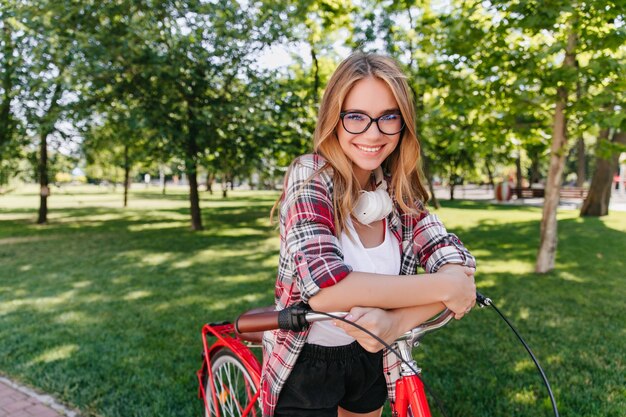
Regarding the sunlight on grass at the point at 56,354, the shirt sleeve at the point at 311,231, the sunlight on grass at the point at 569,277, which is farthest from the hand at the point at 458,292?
the sunlight on grass at the point at 569,277

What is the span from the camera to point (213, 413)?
2.54 metres

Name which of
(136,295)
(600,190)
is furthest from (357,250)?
(600,190)

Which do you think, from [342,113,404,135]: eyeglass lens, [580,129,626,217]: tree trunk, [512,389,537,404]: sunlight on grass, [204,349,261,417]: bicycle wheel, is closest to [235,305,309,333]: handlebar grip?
[342,113,404,135]: eyeglass lens

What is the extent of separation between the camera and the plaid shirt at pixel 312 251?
52.5 inches

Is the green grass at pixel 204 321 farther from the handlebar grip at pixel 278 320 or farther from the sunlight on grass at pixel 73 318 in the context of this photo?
the handlebar grip at pixel 278 320

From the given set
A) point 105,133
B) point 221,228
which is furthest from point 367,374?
point 105,133

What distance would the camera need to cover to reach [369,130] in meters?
1.50

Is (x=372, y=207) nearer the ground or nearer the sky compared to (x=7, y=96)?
nearer the ground

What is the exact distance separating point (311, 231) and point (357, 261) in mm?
233

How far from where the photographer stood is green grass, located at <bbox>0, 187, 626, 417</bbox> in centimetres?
382

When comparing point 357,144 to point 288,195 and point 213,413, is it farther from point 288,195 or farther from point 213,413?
point 213,413

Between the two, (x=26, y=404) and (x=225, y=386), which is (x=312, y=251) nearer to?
(x=225, y=386)

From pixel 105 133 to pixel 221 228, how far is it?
434 cm

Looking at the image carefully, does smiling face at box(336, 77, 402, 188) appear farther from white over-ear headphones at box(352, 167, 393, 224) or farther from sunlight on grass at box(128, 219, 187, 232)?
sunlight on grass at box(128, 219, 187, 232)
